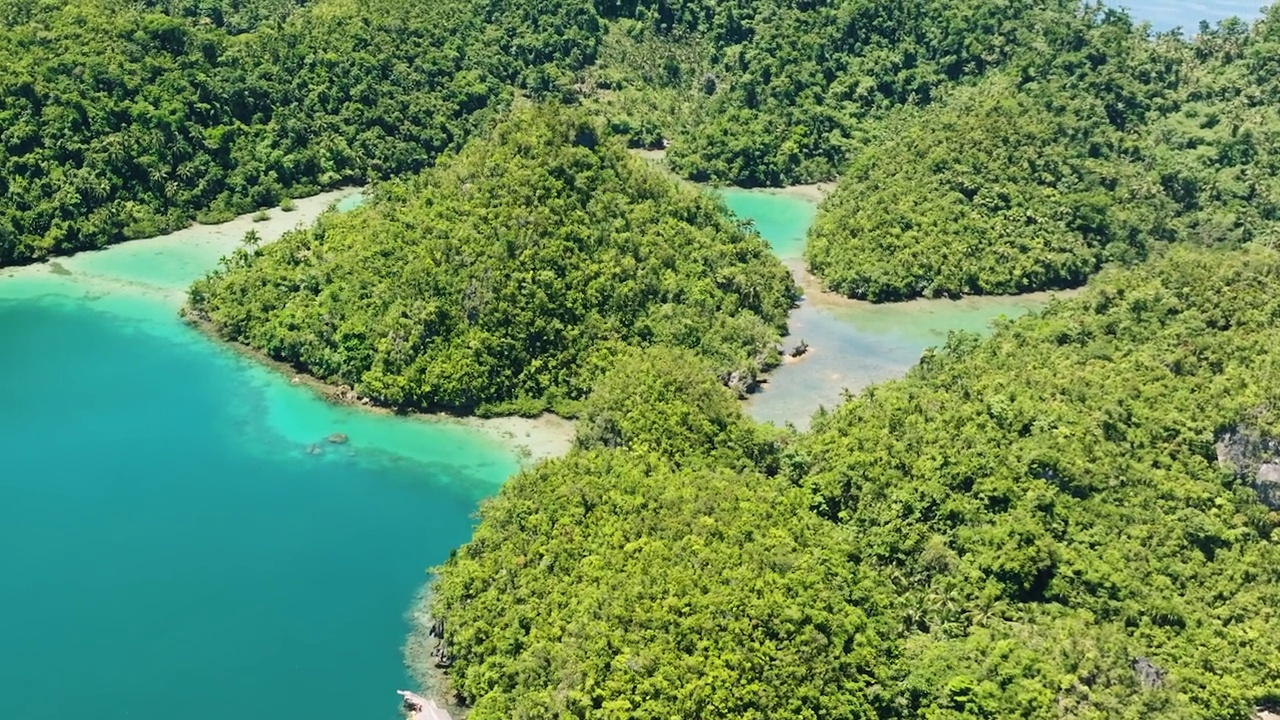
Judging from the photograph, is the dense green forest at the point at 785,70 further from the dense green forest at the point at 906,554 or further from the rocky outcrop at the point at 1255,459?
the rocky outcrop at the point at 1255,459

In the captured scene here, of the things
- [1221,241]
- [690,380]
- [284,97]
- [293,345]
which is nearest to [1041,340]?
[690,380]

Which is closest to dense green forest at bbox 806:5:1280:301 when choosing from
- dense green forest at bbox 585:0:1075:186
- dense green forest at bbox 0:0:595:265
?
dense green forest at bbox 585:0:1075:186

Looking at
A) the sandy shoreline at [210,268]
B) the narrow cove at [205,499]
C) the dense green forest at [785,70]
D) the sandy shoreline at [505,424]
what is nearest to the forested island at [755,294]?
→ the dense green forest at [785,70]

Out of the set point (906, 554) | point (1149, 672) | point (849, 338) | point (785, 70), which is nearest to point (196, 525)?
point (906, 554)

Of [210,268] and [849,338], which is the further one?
[210,268]

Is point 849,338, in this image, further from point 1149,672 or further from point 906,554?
point 1149,672

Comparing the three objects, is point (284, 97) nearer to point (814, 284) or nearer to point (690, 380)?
point (814, 284)

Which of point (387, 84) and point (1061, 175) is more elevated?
point (1061, 175)
